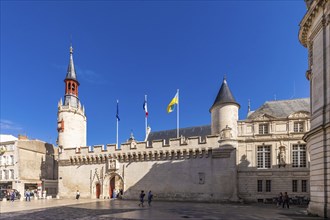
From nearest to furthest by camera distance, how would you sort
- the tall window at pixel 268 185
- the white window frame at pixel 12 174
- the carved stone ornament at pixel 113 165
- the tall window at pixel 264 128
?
1. the tall window at pixel 268 185
2. the tall window at pixel 264 128
3. the carved stone ornament at pixel 113 165
4. the white window frame at pixel 12 174

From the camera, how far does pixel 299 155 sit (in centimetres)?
2594

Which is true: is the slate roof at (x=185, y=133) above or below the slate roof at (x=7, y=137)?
above

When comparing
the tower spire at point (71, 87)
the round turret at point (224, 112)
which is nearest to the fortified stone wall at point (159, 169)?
the round turret at point (224, 112)

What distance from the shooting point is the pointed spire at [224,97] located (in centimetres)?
2942

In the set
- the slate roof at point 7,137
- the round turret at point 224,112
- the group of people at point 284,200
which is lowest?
the group of people at point 284,200

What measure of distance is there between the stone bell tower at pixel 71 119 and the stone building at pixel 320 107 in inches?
1223

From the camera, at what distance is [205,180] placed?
2777 centimetres

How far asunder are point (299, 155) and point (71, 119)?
96.5ft

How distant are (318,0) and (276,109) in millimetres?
16160

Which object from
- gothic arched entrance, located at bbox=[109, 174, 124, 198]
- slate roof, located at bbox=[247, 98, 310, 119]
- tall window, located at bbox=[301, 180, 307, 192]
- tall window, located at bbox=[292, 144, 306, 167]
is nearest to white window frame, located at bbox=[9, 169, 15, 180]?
gothic arched entrance, located at bbox=[109, 174, 124, 198]

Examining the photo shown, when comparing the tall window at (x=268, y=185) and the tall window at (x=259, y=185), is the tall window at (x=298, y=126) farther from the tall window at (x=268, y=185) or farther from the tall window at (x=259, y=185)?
the tall window at (x=259, y=185)

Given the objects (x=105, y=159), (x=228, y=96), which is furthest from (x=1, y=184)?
→ (x=228, y=96)

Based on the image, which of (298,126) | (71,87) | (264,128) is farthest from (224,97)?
(71,87)

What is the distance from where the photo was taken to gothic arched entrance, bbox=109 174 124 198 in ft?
109
